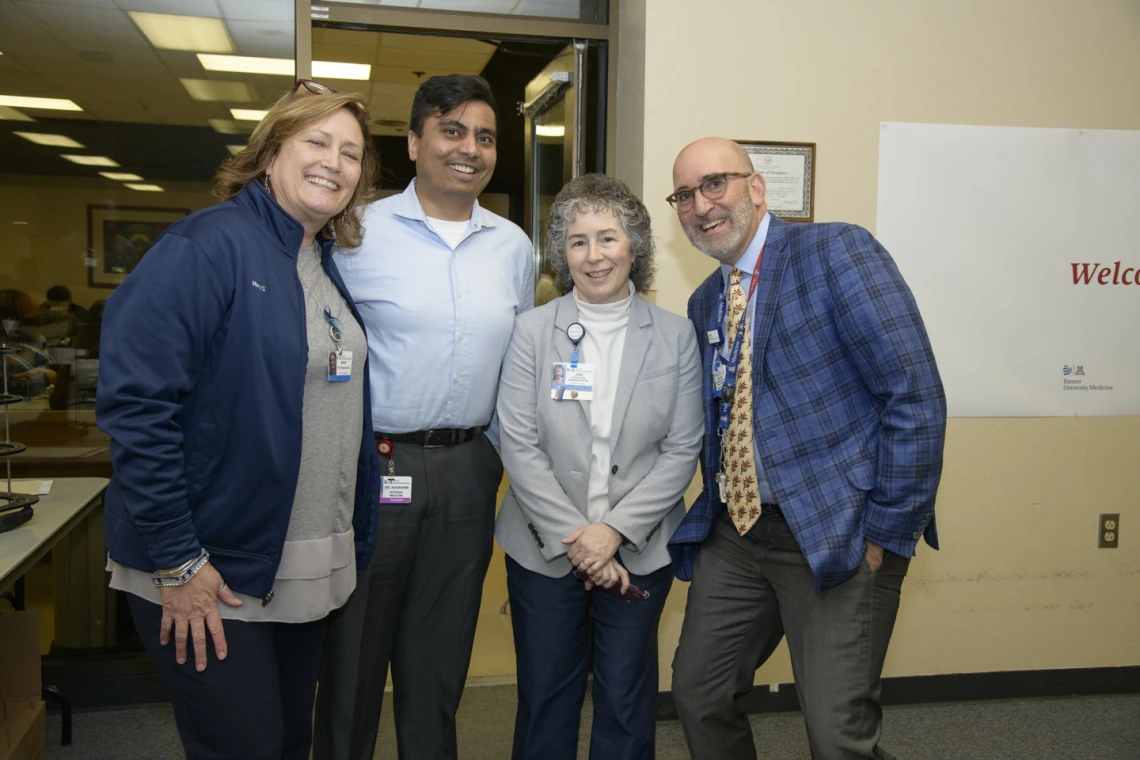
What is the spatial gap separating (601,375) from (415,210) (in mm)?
679

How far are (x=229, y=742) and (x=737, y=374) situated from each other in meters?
1.34

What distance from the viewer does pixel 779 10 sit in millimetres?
3066

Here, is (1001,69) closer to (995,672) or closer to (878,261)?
(878,261)

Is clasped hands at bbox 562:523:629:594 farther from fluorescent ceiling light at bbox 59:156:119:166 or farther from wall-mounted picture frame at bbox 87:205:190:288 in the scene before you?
fluorescent ceiling light at bbox 59:156:119:166

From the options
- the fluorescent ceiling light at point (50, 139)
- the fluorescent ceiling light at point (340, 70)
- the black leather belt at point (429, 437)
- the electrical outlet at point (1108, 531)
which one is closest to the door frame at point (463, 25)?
the fluorescent ceiling light at point (50, 139)

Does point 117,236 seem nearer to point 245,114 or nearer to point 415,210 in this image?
Result: point 245,114

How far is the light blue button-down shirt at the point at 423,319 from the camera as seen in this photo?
218cm

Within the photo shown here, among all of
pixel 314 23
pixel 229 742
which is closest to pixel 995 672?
pixel 229 742

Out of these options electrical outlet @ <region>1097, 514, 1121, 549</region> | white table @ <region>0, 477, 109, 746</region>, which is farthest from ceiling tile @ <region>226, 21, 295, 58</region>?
electrical outlet @ <region>1097, 514, 1121, 549</region>

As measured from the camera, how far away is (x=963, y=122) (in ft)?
10.5

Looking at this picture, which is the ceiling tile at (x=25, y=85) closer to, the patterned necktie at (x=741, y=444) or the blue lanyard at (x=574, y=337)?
the blue lanyard at (x=574, y=337)

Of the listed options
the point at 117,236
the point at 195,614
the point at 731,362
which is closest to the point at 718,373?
the point at 731,362

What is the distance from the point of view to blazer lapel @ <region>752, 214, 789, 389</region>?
1.98 m

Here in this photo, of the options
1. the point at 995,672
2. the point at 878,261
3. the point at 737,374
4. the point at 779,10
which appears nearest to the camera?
the point at 878,261
